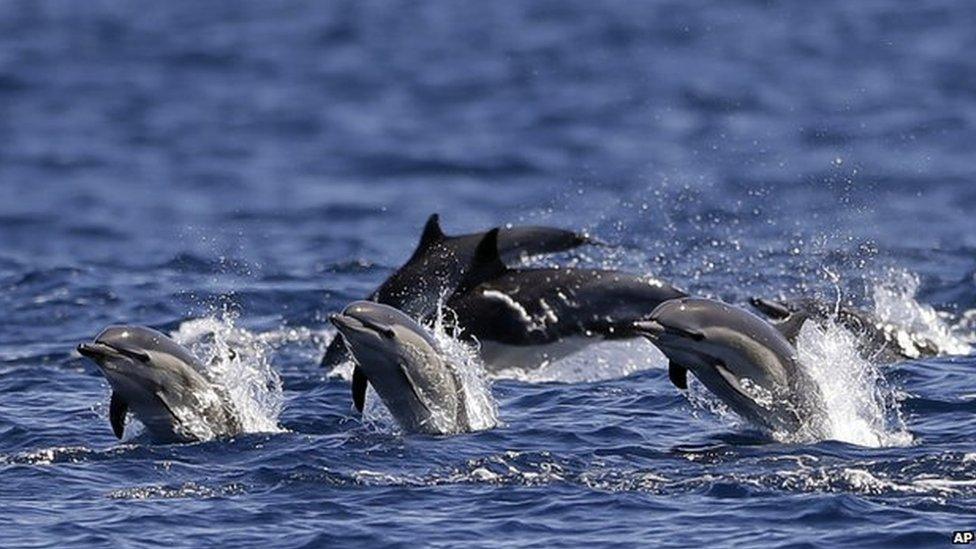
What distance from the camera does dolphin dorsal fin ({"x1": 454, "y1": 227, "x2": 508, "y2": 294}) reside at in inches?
796

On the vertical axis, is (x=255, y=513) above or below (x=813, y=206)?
below

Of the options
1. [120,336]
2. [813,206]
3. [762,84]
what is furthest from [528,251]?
[762,84]

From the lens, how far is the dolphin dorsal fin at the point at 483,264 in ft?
66.3

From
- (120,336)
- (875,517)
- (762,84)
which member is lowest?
(875,517)

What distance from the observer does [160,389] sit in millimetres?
15680

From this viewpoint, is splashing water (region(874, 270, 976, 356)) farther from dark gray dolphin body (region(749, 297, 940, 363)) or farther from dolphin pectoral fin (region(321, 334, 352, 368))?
dolphin pectoral fin (region(321, 334, 352, 368))

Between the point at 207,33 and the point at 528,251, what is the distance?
117 feet

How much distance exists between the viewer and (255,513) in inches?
543

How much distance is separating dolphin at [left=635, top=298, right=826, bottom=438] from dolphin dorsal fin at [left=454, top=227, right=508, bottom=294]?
5172 mm

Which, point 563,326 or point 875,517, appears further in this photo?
point 563,326

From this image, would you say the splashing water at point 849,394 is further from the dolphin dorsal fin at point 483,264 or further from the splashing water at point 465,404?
the dolphin dorsal fin at point 483,264

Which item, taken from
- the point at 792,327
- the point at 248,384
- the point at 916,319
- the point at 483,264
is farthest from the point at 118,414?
the point at 916,319

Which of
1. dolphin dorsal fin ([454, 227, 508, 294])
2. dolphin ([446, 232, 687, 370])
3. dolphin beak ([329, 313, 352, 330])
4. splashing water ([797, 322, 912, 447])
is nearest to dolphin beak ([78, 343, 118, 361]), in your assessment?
dolphin beak ([329, 313, 352, 330])

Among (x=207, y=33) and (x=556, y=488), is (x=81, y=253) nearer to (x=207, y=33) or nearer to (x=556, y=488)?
(x=556, y=488)
